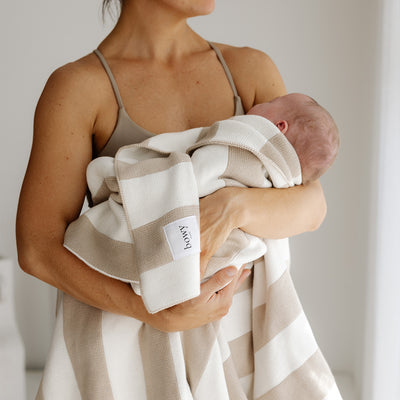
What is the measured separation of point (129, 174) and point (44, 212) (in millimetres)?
219

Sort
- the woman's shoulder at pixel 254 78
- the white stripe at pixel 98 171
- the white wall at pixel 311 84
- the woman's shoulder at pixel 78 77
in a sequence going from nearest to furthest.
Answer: the white stripe at pixel 98 171
the woman's shoulder at pixel 78 77
the woman's shoulder at pixel 254 78
the white wall at pixel 311 84

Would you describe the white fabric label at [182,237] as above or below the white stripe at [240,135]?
below

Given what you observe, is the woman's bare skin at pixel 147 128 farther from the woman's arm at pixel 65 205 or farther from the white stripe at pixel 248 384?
the white stripe at pixel 248 384

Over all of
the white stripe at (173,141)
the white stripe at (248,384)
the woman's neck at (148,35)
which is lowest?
the white stripe at (248,384)

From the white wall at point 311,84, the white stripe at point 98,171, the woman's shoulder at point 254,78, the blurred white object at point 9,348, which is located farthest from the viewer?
the white wall at point 311,84

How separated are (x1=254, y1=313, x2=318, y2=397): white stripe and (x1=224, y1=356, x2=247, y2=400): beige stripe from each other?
0.20ft

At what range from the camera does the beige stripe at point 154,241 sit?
90cm

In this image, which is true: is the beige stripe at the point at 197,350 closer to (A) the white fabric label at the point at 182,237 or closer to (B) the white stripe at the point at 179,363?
(B) the white stripe at the point at 179,363

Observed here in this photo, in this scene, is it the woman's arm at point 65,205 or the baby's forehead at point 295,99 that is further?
the baby's forehead at point 295,99

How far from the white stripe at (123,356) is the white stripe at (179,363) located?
74 mm

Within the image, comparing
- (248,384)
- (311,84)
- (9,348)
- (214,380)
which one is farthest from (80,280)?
(311,84)

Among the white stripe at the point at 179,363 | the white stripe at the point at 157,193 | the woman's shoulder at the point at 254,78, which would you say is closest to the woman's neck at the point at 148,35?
the woman's shoulder at the point at 254,78

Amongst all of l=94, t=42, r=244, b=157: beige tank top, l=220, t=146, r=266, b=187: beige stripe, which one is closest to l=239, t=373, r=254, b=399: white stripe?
l=220, t=146, r=266, b=187: beige stripe

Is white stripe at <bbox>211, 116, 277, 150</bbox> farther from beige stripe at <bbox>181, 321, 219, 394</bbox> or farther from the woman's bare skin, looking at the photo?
beige stripe at <bbox>181, 321, 219, 394</bbox>
